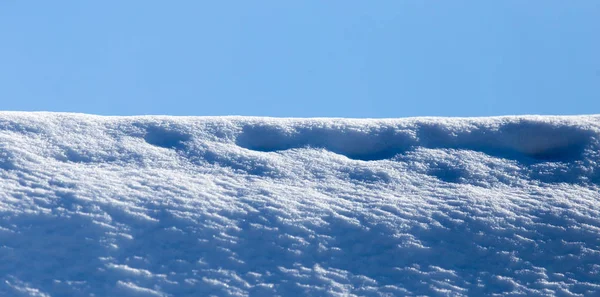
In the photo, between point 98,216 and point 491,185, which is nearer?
point 98,216

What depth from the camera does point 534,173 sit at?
3.02 metres

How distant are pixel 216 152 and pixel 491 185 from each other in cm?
124

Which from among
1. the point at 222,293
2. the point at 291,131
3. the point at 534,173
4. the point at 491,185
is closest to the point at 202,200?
the point at 222,293

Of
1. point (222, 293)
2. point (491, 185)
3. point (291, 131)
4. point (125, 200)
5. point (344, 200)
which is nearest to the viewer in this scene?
point (222, 293)

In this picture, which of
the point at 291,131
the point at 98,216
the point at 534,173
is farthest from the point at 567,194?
the point at 98,216

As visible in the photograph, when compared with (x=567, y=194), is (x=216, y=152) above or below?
above

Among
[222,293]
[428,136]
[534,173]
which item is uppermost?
[428,136]

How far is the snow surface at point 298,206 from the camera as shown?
233 centimetres

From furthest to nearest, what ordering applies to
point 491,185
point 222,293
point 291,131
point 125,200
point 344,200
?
point 291,131 → point 491,185 → point 344,200 → point 125,200 → point 222,293

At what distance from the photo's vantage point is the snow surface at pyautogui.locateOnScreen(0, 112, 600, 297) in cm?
233

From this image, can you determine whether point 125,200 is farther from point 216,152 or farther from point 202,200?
Result: point 216,152

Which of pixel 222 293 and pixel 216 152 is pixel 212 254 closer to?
pixel 222 293

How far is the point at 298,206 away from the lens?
2654 mm

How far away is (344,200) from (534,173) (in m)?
0.94
